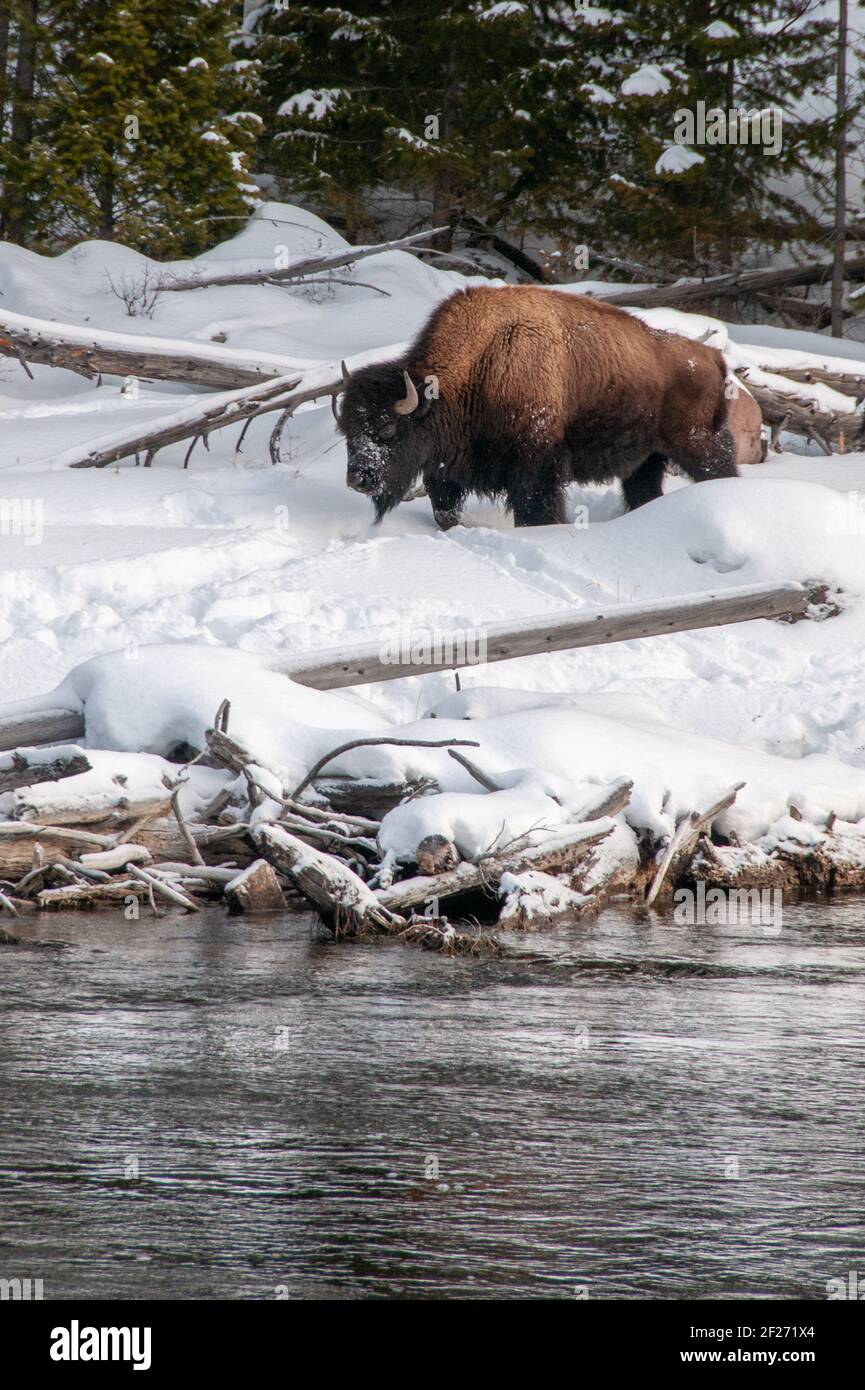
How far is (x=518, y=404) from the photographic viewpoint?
11727 mm

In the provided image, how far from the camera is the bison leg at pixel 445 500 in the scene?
12.0 m

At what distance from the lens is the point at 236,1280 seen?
3.25 meters

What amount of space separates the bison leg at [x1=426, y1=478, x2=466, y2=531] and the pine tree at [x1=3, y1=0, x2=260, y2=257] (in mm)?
9536

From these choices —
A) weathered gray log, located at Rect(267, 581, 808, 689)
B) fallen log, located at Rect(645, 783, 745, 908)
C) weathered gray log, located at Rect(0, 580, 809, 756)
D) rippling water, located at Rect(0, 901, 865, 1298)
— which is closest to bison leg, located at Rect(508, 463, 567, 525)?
weathered gray log, located at Rect(0, 580, 809, 756)

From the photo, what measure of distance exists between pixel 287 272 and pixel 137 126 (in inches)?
160

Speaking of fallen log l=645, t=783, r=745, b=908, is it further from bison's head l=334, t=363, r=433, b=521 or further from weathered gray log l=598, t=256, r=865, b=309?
weathered gray log l=598, t=256, r=865, b=309

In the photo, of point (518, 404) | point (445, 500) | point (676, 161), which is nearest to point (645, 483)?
point (518, 404)

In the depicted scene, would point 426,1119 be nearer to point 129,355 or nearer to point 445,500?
point 445,500

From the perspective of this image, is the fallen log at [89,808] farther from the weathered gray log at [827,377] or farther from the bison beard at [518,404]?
the weathered gray log at [827,377]

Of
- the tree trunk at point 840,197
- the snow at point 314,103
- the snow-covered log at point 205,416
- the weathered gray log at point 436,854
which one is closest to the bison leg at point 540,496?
the snow-covered log at point 205,416

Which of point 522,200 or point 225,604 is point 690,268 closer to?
point 522,200

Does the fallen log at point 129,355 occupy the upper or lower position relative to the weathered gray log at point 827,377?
upper

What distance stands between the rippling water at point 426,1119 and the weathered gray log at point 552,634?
63.1 inches

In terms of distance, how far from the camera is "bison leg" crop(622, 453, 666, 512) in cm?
1295
